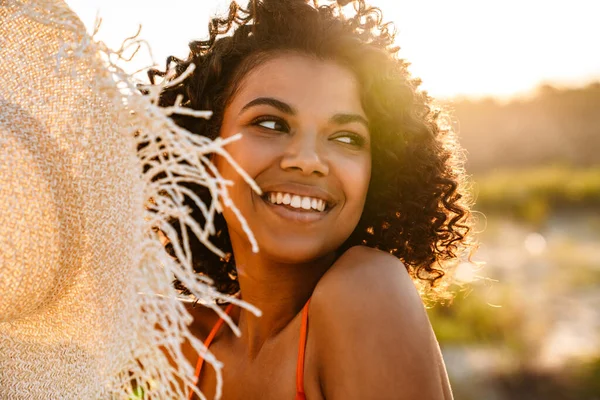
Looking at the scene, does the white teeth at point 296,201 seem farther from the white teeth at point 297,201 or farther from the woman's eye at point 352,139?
the woman's eye at point 352,139

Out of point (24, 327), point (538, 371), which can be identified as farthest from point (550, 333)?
point (24, 327)

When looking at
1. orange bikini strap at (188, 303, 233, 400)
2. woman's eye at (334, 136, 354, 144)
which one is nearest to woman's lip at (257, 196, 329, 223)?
woman's eye at (334, 136, 354, 144)

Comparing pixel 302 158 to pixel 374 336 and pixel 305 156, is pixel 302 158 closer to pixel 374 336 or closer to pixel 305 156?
pixel 305 156

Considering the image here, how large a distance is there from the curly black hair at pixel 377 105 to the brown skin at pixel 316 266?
82 mm

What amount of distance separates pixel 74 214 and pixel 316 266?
0.91m

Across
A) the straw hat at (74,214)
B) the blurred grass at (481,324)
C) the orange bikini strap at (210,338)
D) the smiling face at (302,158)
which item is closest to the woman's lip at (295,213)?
the smiling face at (302,158)

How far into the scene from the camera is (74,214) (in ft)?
4.59

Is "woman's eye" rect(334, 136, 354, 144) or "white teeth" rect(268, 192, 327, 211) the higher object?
"woman's eye" rect(334, 136, 354, 144)

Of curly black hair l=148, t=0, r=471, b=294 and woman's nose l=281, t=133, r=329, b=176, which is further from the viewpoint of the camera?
curly black hair l=148, t=0, r=471, b=294

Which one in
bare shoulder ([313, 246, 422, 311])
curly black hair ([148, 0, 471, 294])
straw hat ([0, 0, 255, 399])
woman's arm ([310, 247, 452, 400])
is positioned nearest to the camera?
straw hat ([0, 0, 255, 399])

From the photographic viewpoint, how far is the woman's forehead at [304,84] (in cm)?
189

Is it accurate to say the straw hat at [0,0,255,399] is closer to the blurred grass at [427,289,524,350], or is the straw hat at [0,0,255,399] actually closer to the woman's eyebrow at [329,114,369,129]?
the woman's eyebrow at [329,114,369,129]

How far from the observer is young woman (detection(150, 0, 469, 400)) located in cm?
165

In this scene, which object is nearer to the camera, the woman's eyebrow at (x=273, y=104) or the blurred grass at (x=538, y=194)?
the woman's eyebrow at (x=273, y=104)
